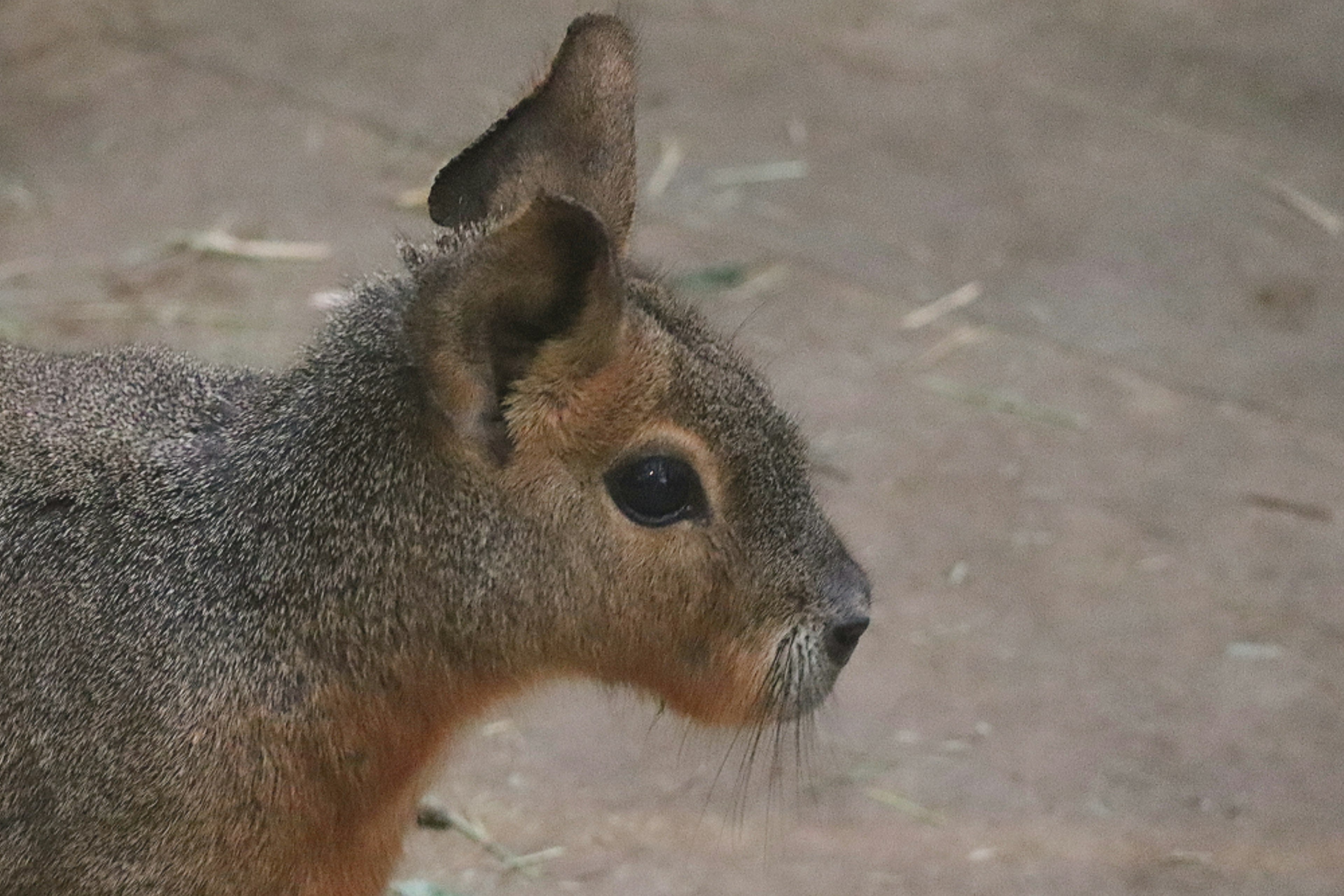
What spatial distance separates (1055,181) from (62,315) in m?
3.27

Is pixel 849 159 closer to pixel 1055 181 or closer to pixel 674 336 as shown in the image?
pixel 1055 181

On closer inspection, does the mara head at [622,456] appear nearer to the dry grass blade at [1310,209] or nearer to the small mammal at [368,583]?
the small mammal at [368,583]

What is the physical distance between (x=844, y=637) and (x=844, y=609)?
47mm

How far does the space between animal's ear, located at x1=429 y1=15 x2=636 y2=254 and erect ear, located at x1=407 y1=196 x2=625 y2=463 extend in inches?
18.0

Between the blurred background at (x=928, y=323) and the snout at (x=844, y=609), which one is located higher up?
the snout at (x=844, y=609)

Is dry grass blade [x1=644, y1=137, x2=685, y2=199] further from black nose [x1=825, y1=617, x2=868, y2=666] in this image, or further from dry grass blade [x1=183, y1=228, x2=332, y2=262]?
black nose [x1=825, y1=617, x2=868, y2=666]

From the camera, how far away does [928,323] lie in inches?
209

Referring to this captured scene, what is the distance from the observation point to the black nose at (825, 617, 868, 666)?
8.83 feet

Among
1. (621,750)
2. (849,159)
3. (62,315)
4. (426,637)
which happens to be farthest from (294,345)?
(426,637)

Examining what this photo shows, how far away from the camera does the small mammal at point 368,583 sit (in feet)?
8.37

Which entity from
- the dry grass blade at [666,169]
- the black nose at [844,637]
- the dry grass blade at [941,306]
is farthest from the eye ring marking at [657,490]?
the dry grass blade at [666,169]

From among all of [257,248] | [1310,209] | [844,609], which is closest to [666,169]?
[257,248]

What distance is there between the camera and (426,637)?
264cm

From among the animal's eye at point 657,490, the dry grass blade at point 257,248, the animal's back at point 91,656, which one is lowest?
the dry grass blade at point 257,248
